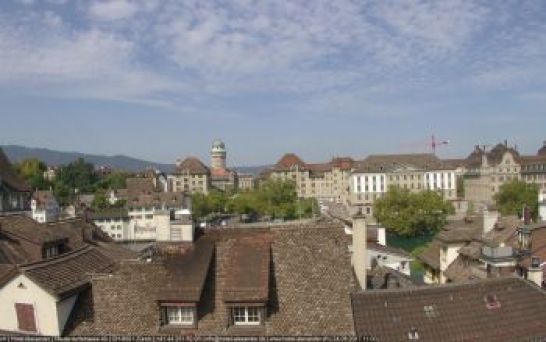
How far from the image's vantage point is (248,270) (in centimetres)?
2138

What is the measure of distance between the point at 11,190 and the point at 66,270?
2936cm

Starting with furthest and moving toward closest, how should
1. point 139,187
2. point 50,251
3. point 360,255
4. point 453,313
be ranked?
point 139,187 → point 50,251 → point 360,255 → point 453,313

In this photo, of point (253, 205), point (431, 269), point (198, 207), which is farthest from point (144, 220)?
point (431, 269)

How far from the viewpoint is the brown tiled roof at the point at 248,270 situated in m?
20.4

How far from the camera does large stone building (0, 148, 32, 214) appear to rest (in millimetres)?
48188

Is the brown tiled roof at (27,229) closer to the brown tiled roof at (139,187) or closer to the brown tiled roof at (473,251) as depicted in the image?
the brown tiled roof at (473,251)

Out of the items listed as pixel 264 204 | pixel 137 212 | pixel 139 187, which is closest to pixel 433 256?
pixel 264 204

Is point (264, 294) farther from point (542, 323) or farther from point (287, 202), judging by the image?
point (287, 202)

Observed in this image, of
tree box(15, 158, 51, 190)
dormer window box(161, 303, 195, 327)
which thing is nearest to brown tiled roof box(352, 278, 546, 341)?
Answer: dormer window box(161, 303, 195, 327)

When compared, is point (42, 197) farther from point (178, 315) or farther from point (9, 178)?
point (178, 315)

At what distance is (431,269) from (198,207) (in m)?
102

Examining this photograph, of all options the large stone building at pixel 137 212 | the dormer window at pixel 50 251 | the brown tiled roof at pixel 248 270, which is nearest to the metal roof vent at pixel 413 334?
the brown tiled roof at pixel 248 270

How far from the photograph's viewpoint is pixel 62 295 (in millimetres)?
20891

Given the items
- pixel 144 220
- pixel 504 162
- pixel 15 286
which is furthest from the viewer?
pixel 504 162
